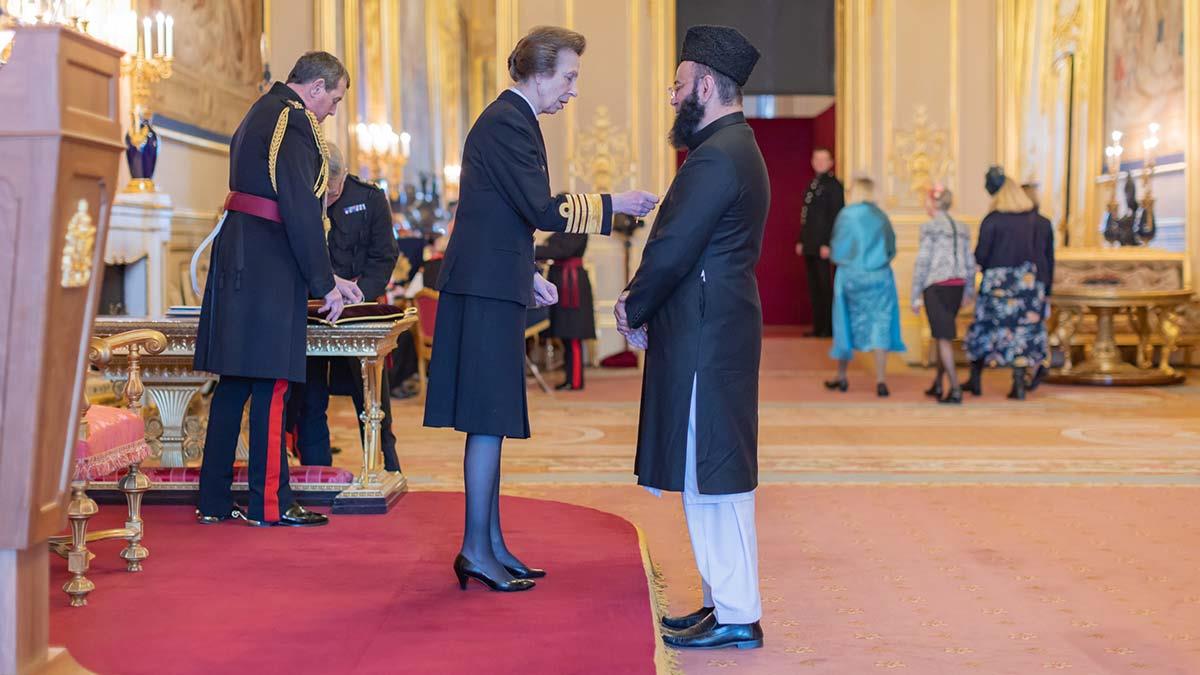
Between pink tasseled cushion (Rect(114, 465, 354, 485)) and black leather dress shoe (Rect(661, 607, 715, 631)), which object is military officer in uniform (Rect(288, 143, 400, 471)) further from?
black leather dress shoe (Rect(661, 607, 715, 631))

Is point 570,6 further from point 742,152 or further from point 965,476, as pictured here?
point 742,152

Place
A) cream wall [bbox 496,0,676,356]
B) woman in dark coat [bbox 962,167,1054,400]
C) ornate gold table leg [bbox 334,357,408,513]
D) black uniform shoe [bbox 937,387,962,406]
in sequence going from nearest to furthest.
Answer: ornate gold table leg [bbox 334,357,408,513] → woman in dark coat [bbox 962,167,1054,400] → black uniform shoe [bbox 937,387,962,406] → cream wall [bbox 496,0,676,356]

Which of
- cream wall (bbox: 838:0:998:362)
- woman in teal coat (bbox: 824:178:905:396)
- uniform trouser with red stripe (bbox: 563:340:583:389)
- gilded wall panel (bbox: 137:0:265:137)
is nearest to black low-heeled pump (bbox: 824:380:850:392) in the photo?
woman in teal coat (bbox: 824:178:905:396)

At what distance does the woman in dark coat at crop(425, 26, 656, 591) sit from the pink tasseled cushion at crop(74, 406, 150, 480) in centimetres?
86

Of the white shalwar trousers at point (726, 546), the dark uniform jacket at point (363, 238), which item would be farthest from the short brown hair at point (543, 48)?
the dark uniform jacket at point (363, 238)

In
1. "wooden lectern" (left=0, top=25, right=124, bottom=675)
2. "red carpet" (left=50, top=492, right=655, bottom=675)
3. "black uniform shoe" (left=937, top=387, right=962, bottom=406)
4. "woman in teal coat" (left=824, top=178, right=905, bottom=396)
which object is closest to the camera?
"wooden lectern" (left=0, top=25, right=124, bottom=675)

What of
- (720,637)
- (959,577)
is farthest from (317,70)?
(959,577)

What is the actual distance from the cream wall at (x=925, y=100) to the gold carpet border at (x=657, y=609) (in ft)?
26.4

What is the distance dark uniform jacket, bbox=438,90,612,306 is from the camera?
11.8 ft

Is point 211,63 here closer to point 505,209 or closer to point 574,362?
point 574,362

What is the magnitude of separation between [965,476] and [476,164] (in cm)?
347

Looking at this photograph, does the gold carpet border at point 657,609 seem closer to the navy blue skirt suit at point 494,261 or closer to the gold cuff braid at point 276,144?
the navy blue skirt suit at point 494,261

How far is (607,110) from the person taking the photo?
12172 millimetres

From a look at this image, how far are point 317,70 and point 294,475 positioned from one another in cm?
153
